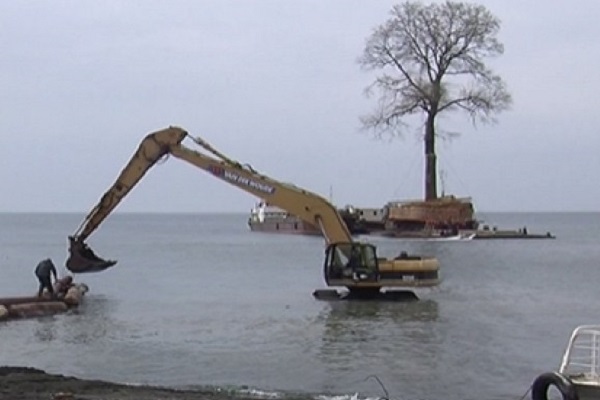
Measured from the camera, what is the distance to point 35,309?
87.6 ft

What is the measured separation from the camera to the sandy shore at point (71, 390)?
45.8ft

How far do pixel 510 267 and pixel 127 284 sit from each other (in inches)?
775

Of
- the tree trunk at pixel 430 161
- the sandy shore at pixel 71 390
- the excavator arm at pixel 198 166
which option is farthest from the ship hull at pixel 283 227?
the sandy shore at pixel 71 390

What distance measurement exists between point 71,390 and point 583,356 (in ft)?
30.3

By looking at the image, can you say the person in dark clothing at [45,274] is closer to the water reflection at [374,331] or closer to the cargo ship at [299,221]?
the water reflection at [374,331]

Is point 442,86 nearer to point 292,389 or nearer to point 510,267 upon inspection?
point 510,267

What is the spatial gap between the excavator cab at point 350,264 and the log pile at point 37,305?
7.01 m

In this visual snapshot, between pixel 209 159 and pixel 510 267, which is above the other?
pixel 209 159

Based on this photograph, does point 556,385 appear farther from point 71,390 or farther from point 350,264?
point 350,264

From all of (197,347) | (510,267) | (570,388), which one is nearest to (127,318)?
(197,347)

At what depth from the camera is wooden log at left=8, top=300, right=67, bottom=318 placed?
26109 mm

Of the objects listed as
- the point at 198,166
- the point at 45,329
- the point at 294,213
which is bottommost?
the point at 45,329

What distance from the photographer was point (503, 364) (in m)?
19.4

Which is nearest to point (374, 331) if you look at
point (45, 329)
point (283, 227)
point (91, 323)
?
point (91, 323)
